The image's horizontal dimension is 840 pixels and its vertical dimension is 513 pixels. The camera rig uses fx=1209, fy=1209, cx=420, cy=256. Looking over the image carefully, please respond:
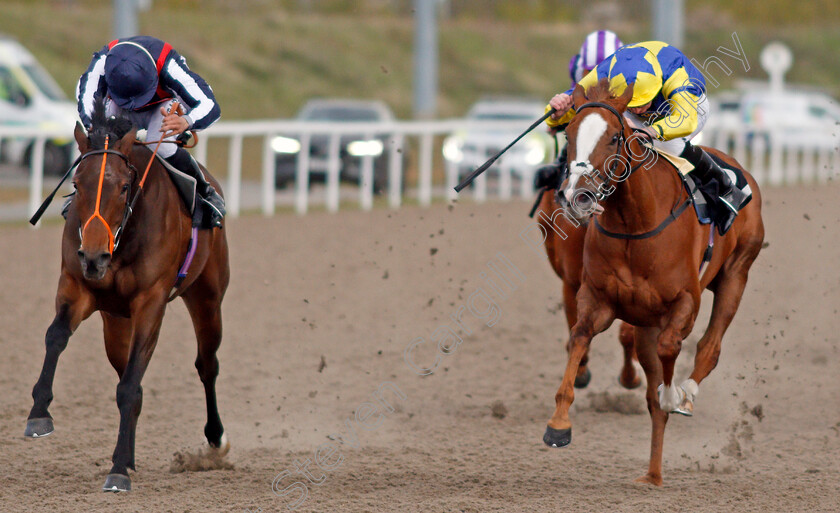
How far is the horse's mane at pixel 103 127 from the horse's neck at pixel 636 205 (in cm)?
199

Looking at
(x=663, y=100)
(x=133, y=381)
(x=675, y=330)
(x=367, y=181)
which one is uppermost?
(x=367, y=181)

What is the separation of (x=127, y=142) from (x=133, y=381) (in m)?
0.97

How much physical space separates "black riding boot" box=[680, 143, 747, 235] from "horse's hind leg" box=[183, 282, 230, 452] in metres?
2.33

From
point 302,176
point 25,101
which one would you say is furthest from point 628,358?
point 25,101

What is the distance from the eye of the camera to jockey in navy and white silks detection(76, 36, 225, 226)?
16.9ft

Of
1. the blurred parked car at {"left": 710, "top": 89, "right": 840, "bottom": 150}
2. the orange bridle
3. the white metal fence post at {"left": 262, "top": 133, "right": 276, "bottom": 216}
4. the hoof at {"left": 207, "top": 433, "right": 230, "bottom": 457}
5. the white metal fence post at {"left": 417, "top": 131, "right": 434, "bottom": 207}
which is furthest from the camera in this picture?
the blurred parked car at {"left": 710, "top": 89, "right": 840, "bottom": 150}

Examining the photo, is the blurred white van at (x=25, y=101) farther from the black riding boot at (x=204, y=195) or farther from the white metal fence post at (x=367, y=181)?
the black riding boot at (x=204, y=195)

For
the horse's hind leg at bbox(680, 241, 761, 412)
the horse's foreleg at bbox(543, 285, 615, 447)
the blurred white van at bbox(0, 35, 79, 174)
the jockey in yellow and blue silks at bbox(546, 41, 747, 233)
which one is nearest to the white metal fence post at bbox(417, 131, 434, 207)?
the blurred white van at bbox(0, 35, 79, 174)

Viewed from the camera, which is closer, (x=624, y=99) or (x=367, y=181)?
(x=624, y=99)

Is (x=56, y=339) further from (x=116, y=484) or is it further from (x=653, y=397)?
(x=653, y=397)

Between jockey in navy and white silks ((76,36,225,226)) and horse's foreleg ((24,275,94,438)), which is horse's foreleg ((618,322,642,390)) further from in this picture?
horse's foreleg ((24,275,94,438))

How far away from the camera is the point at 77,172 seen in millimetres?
4730

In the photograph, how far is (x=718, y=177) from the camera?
18.2 feet

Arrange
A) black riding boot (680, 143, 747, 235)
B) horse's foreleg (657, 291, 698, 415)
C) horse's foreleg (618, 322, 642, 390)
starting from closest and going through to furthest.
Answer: horse's foreleg (657, 291, 698, 415)
black riding boot (680, 143, 747, 235)
horse's foreleg (618, 322, 642, 390)
